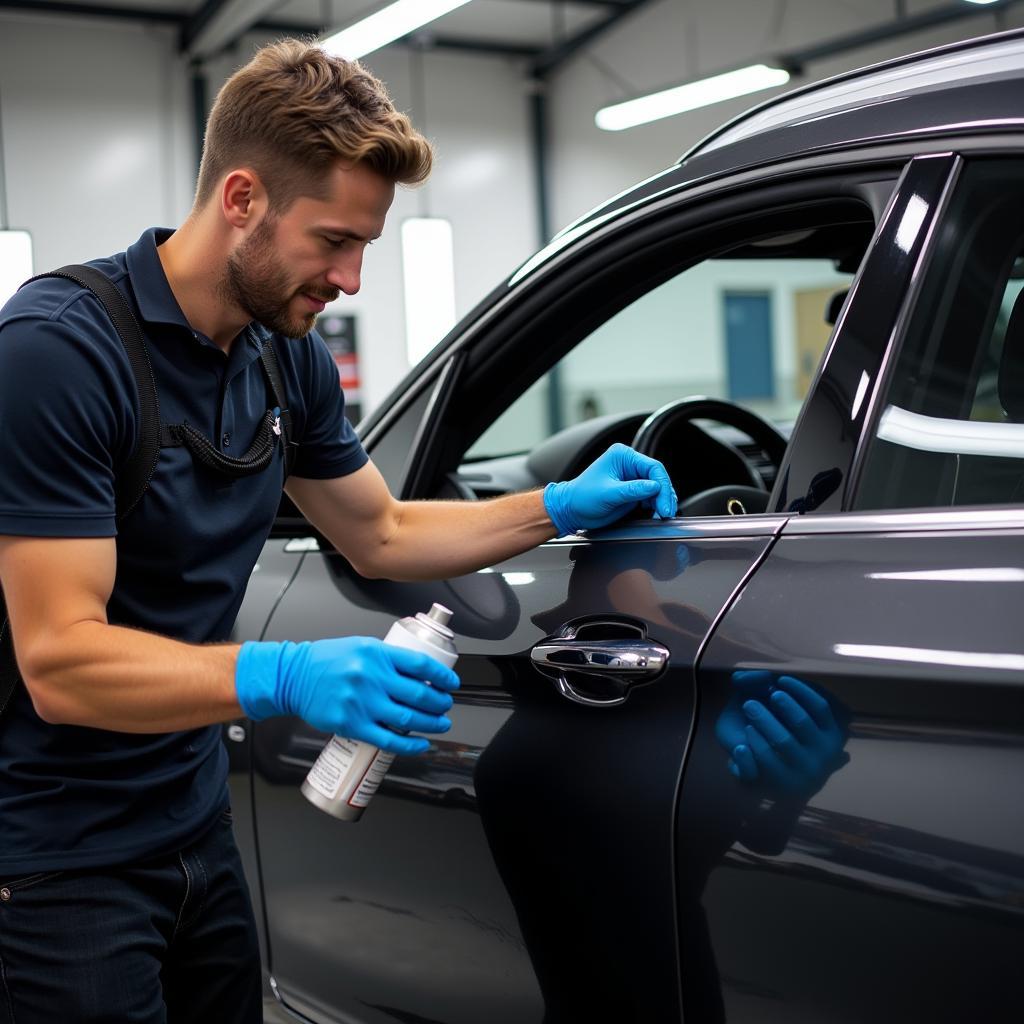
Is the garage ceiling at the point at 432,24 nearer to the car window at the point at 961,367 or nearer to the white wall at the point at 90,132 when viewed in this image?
the white wall at the point at 90,132

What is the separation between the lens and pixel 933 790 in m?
1.07

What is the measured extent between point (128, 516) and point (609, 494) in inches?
22.6

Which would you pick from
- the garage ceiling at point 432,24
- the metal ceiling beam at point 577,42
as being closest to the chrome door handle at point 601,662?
the garage ceiling at point 432,24

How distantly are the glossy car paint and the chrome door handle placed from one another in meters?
0.07

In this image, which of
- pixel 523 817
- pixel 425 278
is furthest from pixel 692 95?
pixel 523 817

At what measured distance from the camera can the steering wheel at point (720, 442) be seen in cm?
200

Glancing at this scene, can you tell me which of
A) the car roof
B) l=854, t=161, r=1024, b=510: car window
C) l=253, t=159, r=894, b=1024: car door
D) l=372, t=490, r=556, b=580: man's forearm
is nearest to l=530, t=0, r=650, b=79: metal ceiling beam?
l=253, t=159, r=894, b=1024: car door

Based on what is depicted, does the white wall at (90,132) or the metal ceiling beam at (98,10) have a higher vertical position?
the metal ceiling beam at (98,10)

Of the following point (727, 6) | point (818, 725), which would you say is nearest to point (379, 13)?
point (727, 6)

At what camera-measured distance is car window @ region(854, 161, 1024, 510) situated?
49.1 inches

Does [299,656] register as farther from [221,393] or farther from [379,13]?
[379,13]

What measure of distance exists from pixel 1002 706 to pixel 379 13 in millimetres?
8130

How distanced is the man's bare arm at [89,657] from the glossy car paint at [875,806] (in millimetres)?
536

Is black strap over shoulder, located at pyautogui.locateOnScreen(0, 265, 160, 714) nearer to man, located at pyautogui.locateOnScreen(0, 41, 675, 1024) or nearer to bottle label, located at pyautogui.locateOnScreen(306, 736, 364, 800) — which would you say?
man, located at pyautogui.locateOnScreen(0, 41, 675, 1024)
